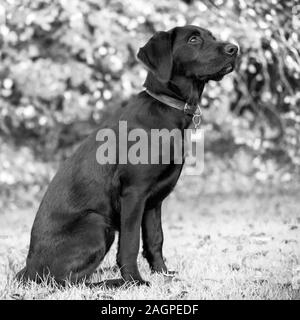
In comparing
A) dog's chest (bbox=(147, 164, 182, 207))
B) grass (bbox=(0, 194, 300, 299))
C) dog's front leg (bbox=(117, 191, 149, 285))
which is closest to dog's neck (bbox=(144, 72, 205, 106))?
dog's chest (bbox=(147, 164, 182, 207))

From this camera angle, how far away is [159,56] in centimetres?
344

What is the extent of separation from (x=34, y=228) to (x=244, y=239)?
2.02 meters

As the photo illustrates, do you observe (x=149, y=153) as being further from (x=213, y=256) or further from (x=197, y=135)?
(x=197, y=135)

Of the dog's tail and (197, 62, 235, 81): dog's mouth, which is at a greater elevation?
(197, 62, 235, 81): dog's mouth

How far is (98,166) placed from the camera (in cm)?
337

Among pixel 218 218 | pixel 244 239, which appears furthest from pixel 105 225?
pixel 218 218

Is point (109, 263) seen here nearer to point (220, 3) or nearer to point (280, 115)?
point (220, 3)

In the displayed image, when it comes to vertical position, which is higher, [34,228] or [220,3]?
[220,3]

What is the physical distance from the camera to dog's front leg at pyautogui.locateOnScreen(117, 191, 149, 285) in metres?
3.21

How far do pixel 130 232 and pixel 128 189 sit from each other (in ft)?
0.81

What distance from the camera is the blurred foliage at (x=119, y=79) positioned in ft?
20.1

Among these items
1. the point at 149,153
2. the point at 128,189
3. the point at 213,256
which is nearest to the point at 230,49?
the point at 149,153

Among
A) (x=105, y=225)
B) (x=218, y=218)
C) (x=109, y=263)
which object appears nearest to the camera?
(x=105, y=225)

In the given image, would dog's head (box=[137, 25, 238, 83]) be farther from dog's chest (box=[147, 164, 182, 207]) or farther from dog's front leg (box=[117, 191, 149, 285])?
dog's front leg (box=[117, 191, 149, 285])
